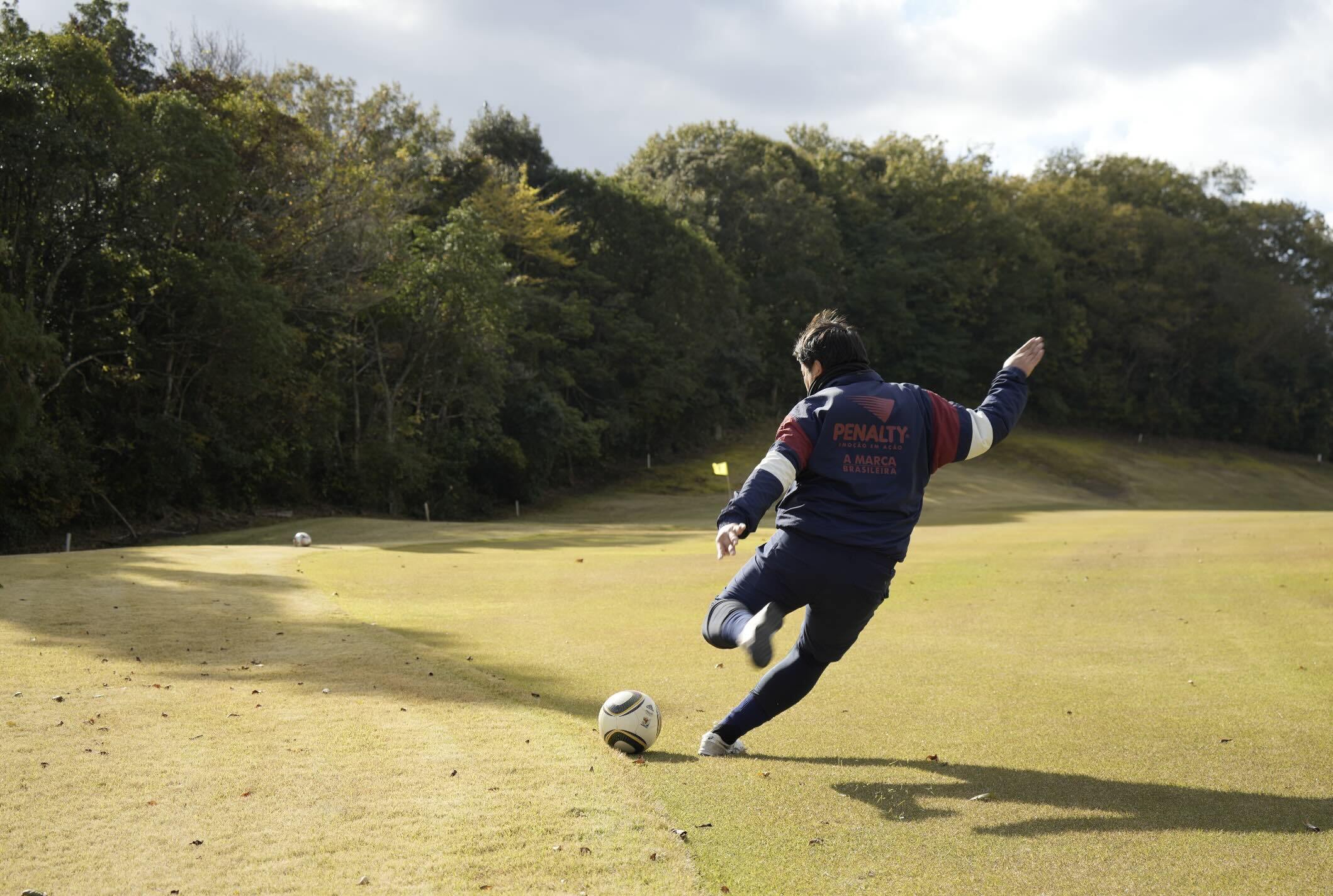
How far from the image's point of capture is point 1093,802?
568 centimetres

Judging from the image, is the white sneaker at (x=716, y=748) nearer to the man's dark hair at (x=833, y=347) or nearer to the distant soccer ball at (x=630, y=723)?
the distant soccer ball at (x=630, y=723)

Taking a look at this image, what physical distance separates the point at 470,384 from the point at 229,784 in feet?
136

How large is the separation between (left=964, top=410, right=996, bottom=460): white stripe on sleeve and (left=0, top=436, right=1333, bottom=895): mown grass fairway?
155cm

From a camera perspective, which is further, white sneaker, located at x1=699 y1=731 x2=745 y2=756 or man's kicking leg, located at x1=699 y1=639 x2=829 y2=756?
white sneaker, located at x1=699 y1=731 x2=745 y2=756

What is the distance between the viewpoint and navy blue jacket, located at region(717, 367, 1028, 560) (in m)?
5.72

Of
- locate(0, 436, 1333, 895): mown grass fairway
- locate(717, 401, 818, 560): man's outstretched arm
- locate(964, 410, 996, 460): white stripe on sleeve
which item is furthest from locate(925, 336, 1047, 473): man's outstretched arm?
locate(0, 436, 1333, 895): mown grass fairway

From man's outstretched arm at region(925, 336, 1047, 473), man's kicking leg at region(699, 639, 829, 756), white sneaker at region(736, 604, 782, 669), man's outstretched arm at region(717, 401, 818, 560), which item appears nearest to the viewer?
white sneaker at region(736, 604, 782, 669)

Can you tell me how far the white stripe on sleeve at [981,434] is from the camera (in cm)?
613

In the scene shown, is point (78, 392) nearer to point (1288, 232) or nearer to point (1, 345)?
point (1, 345)

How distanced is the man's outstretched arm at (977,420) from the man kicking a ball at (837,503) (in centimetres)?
1

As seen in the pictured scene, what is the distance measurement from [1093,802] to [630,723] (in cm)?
263

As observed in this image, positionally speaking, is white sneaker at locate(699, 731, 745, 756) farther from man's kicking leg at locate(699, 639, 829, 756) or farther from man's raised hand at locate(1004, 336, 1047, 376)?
man's raised hand at locate(1004, 336, 1047, 376)

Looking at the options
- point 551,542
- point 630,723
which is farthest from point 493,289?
point 630,723

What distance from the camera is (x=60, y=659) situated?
9320mm
